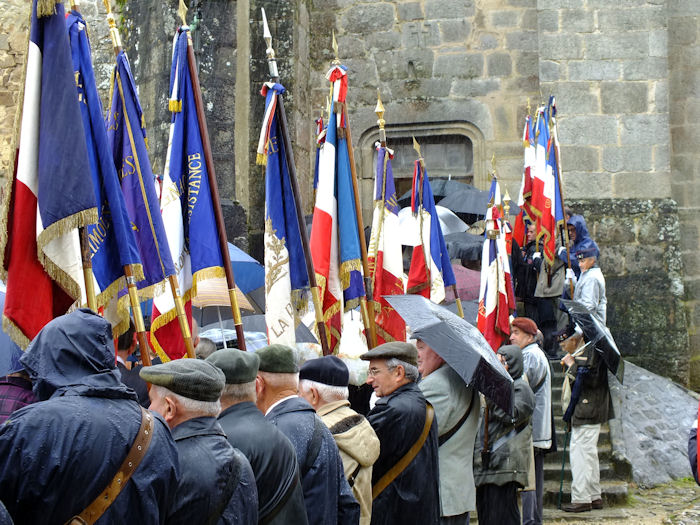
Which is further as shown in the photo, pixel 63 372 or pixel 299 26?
pixel 299 26

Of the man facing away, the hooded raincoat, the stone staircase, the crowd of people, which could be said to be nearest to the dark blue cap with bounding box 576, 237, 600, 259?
the stone staircase

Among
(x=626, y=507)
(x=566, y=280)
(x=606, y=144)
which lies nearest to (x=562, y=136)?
(x=606, y=144)

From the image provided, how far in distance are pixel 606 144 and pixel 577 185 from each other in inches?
27.2

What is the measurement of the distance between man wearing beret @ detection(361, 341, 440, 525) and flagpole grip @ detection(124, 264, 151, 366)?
1.14 meters

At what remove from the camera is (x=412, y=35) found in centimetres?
1530

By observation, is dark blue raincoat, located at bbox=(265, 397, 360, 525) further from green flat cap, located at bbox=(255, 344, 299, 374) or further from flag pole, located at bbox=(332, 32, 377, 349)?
flag pole, located at bbox=(332, 32, 377, 349)

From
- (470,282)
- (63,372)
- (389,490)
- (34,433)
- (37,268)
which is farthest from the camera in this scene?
(470,282)

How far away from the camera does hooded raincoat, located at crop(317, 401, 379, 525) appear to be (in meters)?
4.73

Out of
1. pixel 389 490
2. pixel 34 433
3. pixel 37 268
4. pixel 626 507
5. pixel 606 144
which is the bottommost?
pixel 626 507

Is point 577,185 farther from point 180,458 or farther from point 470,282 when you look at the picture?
point 180,458

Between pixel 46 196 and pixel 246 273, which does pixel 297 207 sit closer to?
pixel 46 196

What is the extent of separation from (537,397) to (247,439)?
4.90m

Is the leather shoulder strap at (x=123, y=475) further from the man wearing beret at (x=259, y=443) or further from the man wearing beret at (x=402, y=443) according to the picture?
the man wearing beret at (x=402, y=443)

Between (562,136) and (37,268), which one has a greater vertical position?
(562,136)
